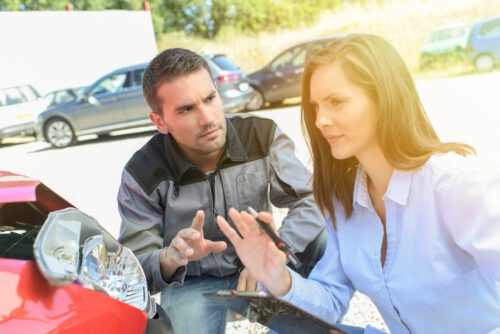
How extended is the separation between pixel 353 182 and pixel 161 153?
0.83 m

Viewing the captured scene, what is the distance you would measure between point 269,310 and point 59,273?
0.42 metres

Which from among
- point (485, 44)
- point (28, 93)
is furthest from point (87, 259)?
point (485, 44)

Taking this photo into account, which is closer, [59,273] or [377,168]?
[59,273]

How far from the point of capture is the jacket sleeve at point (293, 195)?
1980 mm

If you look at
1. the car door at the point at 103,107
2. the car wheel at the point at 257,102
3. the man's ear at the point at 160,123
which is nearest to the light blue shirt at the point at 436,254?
the man's ear at the point at 160,123

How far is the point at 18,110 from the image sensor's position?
476 inches

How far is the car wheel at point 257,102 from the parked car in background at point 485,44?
549 centimetres

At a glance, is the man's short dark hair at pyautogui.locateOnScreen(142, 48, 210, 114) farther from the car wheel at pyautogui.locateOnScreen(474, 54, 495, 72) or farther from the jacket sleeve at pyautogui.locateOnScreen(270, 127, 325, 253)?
the car wheel at pyautogui.locateOnScreen(474, 54, 495, 72)

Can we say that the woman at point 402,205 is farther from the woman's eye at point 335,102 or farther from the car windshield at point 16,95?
the car windshield at point 16,95

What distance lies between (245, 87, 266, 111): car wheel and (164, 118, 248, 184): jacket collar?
31.9ft

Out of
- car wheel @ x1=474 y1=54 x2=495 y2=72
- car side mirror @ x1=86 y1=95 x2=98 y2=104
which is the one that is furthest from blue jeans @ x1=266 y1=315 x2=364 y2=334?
car wheel @ x1=474 y1=54 x2=495 y2=72

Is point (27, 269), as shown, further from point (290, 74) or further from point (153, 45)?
point (153, 45)

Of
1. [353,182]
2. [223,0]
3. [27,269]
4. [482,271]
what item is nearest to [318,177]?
[353,182]

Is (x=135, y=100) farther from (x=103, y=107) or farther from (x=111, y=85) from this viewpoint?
(x=103, y=107)
